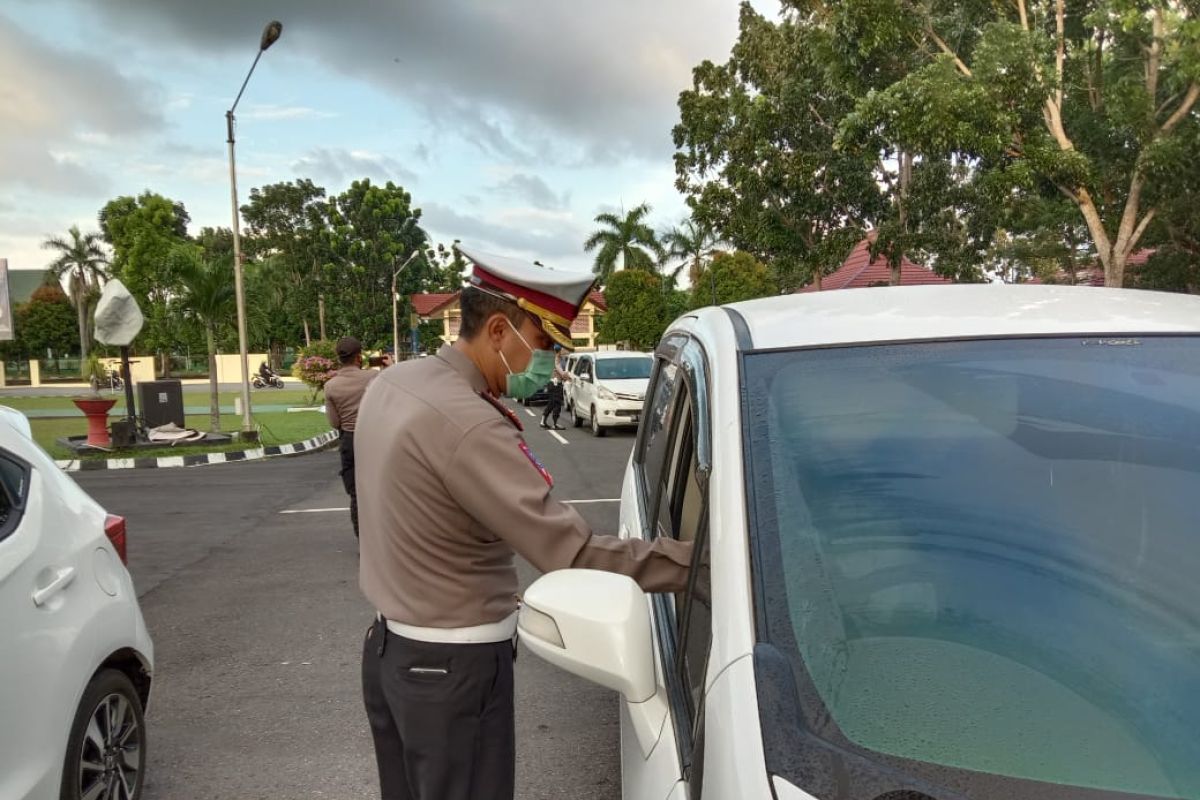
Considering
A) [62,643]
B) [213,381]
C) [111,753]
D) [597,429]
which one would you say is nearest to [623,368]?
[597,429]

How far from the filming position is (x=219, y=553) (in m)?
7.13

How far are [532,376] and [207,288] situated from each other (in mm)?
16214

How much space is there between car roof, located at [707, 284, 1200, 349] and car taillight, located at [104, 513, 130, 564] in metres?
2.31

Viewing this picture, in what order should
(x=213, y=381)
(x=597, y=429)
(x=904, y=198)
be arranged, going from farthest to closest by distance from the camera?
(x=597, y=429) < (x=213, y=381) < (x=904, y=198)

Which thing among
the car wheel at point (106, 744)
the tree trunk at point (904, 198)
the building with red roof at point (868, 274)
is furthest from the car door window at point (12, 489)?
the building with red roof at point (868, 274)

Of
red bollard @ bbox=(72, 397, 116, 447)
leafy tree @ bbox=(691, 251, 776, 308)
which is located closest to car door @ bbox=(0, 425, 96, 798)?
red bollard @ bbox=(72, 397, 116, 447)

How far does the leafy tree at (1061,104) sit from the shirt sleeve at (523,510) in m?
10.5

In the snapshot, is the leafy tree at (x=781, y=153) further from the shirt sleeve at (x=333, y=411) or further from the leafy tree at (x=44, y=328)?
the leafy tree at (x=44, y=328)

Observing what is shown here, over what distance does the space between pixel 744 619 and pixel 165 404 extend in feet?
53.8

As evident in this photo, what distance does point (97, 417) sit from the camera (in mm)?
14023

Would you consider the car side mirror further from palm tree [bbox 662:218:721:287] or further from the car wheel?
palm tree [bbox 662:218:721:287]

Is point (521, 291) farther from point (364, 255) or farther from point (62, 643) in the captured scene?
point (364, 255)

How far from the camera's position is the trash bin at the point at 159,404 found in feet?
50.6

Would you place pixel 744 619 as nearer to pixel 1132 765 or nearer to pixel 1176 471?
pixel 1132 765
